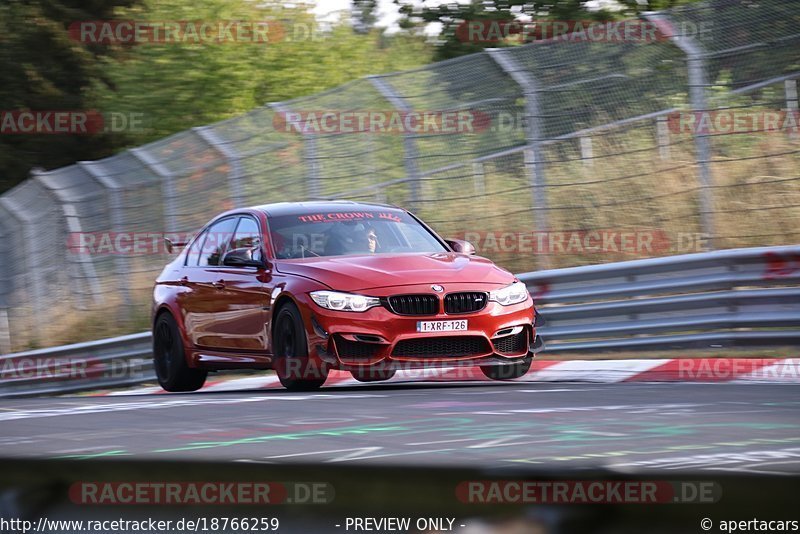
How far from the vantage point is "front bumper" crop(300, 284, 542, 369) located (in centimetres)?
910

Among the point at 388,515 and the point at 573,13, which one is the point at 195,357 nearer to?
the point at 388,515

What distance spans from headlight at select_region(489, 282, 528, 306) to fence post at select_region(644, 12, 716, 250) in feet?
8.00

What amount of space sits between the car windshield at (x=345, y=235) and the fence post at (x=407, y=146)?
3213mm

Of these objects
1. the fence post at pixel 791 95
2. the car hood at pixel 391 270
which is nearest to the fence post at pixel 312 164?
the fence post at pixel 791 95

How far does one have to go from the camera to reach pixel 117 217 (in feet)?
61.4

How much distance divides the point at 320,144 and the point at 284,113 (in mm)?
569

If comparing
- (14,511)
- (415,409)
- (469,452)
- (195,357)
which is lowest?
(195,357)

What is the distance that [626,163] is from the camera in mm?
13641

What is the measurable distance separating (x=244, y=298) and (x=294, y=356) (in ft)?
3.05

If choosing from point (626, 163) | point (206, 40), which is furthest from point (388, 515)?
point (206, 40)
